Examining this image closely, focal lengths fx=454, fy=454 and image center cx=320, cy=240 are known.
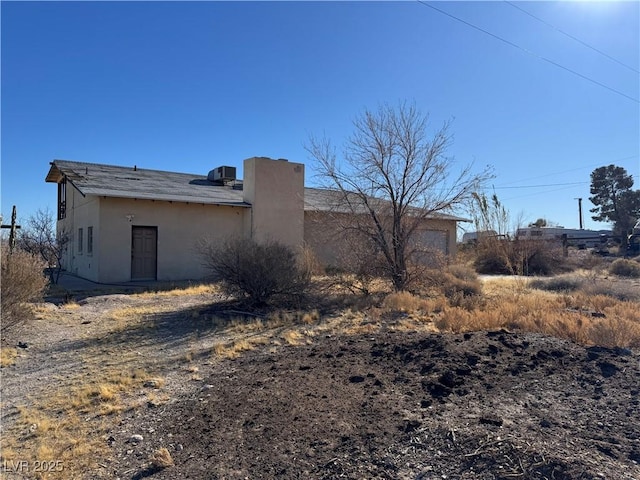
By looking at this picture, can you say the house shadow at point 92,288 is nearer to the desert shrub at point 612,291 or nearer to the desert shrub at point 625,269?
the desert shrub at point 612,291

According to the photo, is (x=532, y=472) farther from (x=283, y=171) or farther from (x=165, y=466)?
(x=283, y=171)

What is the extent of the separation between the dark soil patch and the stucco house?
27.2ft

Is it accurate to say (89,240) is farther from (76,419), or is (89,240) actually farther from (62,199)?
(76,419)

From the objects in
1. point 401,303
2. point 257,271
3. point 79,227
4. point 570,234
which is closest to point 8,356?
point 257,271

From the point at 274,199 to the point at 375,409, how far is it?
14948mm

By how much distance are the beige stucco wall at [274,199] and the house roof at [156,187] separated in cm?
56

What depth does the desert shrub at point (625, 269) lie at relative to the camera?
20.0 meters

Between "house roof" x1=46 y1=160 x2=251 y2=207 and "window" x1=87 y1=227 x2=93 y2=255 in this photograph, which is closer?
"house roof" x1=46 y1=160 x2=251 y2=207

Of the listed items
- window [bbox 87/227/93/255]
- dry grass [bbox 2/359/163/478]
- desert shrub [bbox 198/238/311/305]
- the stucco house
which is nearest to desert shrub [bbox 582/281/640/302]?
the stucco house

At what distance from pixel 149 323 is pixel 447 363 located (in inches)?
231

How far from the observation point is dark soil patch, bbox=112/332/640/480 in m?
3.15

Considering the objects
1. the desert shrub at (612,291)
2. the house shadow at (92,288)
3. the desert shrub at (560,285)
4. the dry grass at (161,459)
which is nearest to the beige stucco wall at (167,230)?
the house shadow at (92,288)

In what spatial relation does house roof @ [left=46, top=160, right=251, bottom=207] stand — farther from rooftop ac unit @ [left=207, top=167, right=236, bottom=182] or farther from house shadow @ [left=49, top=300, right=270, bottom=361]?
house shadow @ [left=49, top=300, right=270, bottom=361]

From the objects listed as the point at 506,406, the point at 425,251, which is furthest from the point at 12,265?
the point at 425,251
